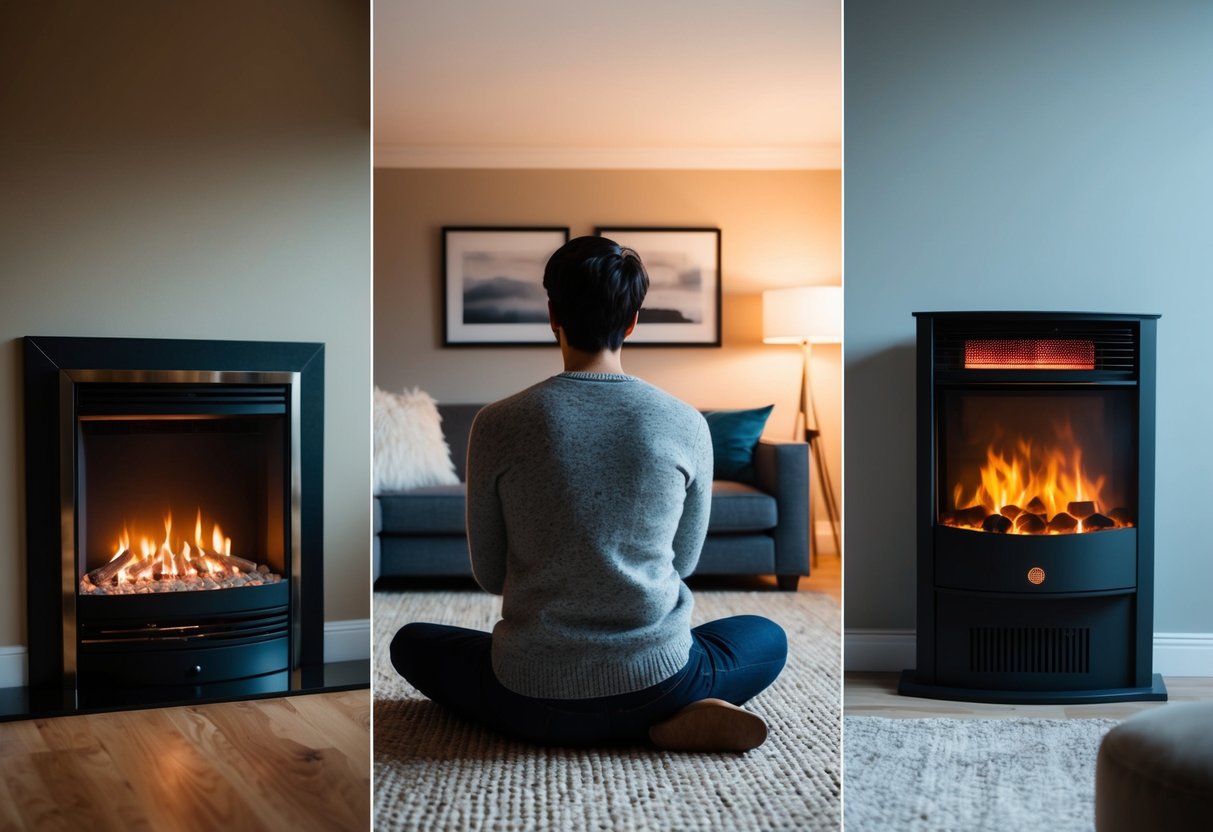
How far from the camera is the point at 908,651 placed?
2168 mm

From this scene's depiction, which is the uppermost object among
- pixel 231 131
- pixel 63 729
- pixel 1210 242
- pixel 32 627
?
pixel 231 131

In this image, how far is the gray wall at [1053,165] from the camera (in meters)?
2.10

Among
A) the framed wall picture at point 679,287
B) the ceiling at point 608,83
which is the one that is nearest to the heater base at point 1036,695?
the ceiling at point 608,83

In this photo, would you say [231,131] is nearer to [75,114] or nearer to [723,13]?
[75,114]

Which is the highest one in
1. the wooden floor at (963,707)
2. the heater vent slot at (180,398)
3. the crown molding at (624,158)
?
the crown molding at (624,158)

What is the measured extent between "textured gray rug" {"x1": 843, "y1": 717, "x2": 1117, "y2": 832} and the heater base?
0.14 metres

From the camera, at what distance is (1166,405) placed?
2115mm

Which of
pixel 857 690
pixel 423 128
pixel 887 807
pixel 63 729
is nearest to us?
pixel 887 807

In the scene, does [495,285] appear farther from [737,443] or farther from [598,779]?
[598,779]

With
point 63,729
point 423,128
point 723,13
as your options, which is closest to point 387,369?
point 423,128

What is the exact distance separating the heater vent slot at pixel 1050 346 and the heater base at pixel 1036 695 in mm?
639

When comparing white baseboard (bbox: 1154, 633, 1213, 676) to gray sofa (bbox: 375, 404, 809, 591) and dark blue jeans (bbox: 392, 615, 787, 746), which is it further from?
gray sofa (bbox: 375, 404, 809, 591)

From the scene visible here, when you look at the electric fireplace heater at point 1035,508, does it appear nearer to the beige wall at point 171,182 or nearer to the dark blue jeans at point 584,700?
the dark blue jeans at point 584,700

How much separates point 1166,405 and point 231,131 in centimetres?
204
